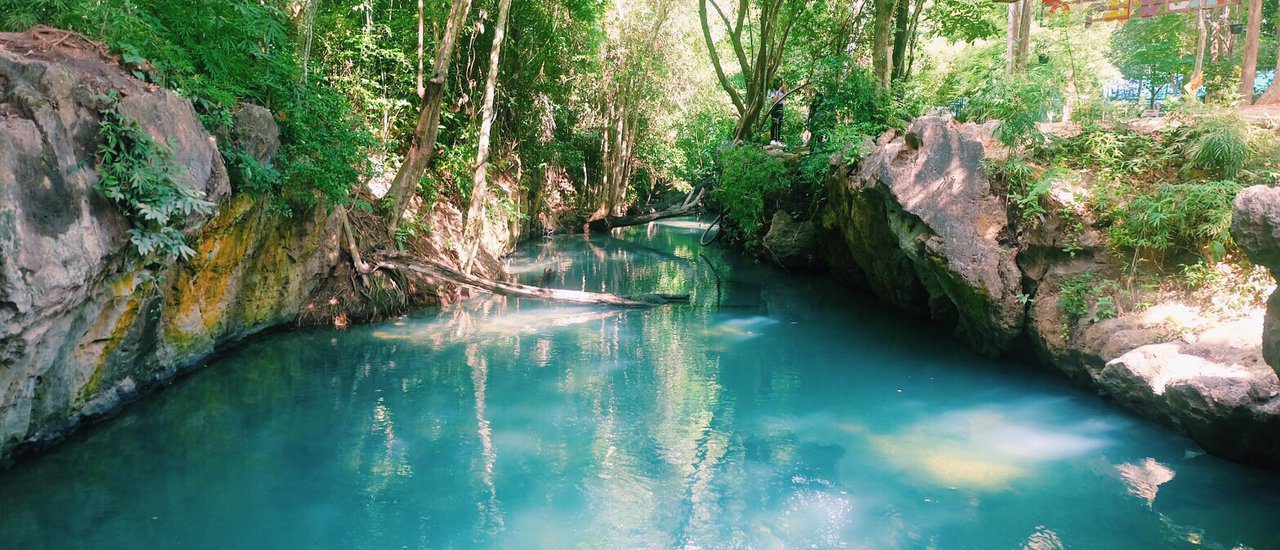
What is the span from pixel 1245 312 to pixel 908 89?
845cm

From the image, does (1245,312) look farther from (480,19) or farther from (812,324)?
(480,19)

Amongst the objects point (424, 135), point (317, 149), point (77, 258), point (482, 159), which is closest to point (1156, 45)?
point (482, 159)

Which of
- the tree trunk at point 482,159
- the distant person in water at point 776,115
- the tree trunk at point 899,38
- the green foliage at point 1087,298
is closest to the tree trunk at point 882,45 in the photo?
the tree trunk at point 899,38

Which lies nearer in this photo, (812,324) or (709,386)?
(709,386)

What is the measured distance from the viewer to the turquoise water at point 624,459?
16.1 ft

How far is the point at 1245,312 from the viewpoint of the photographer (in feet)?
20.3

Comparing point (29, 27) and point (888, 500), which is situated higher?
point (29, 27)

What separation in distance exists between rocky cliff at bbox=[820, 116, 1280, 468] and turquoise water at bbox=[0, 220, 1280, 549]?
14.0 inches

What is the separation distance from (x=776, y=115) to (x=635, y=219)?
6375mm

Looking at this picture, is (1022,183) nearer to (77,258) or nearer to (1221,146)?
(1221,146)

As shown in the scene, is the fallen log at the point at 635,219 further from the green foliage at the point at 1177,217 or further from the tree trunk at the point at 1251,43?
the green foliage at the point at 1177,217

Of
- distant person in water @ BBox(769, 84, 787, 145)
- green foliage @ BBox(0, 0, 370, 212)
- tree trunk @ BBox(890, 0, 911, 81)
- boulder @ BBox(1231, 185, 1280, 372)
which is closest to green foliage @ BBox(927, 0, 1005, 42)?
tree trunk @ BBox(890, 0, 911, 81)

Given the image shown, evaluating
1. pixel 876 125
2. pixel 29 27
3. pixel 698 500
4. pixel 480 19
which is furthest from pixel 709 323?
pixel 29 27

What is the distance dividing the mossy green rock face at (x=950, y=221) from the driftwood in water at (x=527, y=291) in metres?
3.61
